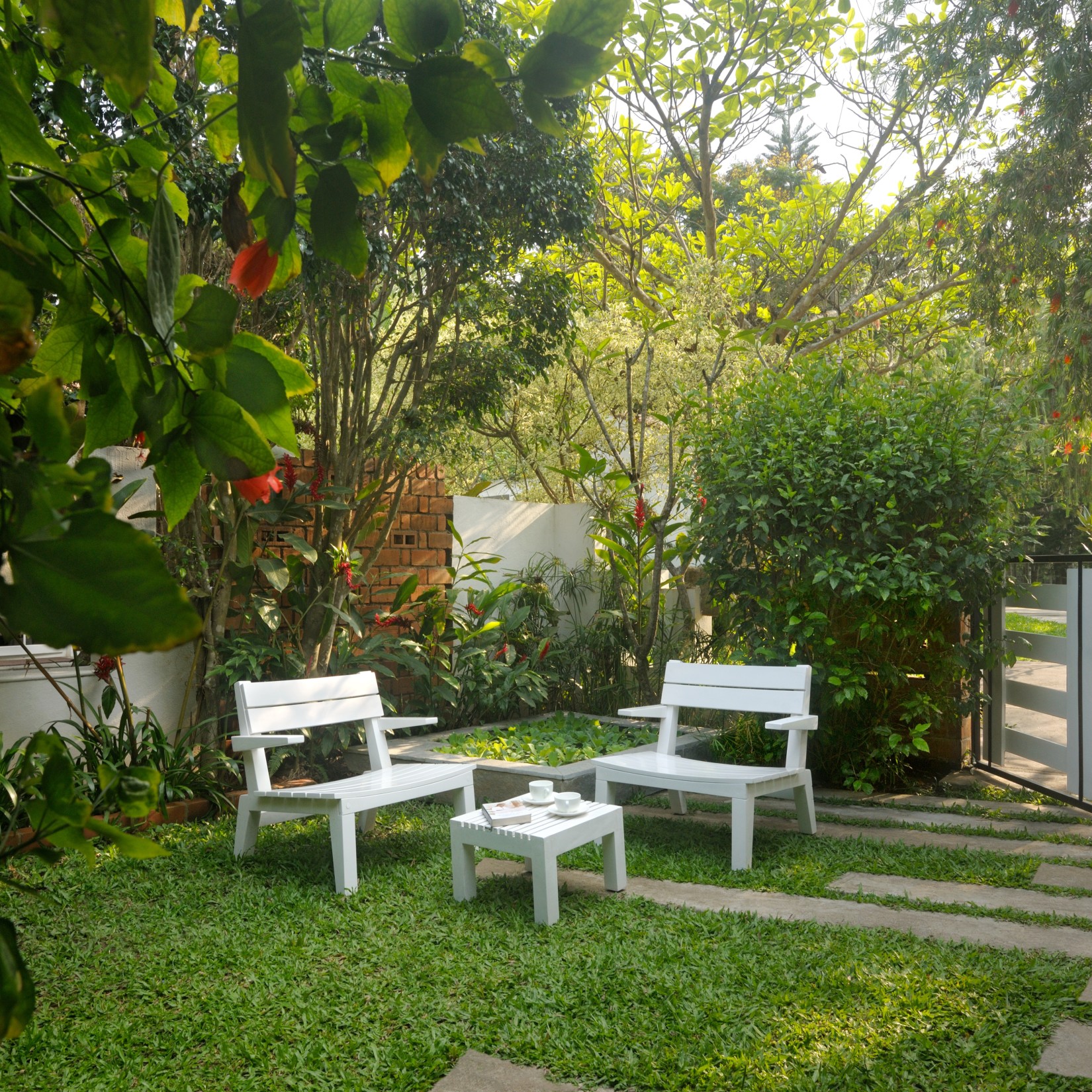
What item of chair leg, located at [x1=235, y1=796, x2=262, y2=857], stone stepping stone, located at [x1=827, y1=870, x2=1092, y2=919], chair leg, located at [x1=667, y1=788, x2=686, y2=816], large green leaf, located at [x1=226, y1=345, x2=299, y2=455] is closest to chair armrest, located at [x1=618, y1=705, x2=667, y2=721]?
chair leg, located at [x1=667, y1=788, x2=686, y2=816]

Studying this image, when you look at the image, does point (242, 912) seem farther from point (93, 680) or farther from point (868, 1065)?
point (868, 1065)

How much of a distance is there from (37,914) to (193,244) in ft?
9.78

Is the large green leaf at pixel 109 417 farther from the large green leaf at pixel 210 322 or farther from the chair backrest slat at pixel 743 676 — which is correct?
the chair backrest slat at pixel 743 676

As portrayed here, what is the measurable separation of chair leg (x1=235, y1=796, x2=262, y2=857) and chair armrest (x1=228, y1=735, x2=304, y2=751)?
212 mm

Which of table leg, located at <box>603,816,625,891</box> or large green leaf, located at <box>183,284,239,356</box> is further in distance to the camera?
table leg, located at <box>603,816,625,891</box>

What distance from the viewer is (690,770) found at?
432 centimetres

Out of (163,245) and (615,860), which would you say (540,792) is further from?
(163,245)

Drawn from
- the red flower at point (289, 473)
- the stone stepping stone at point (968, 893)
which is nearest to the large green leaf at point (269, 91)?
the stone stepping stone at point (968, 893)

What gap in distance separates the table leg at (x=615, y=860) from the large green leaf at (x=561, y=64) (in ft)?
11.3

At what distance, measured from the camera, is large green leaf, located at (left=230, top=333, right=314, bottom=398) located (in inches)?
25.4

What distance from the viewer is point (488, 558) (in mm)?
7164

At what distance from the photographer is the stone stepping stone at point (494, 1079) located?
2287 mm

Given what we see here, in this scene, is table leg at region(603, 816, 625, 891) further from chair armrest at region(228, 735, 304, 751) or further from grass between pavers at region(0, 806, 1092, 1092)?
chair armrest at region(228, 735, 304, 751)

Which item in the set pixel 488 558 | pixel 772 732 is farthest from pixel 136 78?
pixel 488 558
